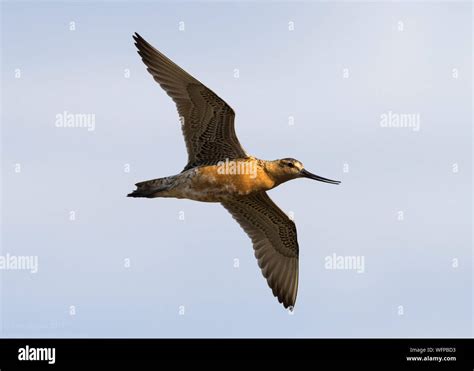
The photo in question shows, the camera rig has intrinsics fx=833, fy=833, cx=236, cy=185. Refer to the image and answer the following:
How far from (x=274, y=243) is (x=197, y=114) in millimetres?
2894

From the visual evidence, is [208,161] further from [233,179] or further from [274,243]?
[274,243]

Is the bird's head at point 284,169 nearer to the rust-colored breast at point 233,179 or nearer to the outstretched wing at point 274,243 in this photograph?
the rust-colored breast at point 233,179

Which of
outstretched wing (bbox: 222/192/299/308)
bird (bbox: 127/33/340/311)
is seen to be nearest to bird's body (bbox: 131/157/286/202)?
bird (bbox: 127/33/340/311)

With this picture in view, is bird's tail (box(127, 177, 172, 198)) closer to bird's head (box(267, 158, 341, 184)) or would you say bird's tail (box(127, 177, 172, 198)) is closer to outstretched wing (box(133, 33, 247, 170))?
outstretched wing (box(133, 33, 247, 170))

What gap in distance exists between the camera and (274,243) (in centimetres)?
1490

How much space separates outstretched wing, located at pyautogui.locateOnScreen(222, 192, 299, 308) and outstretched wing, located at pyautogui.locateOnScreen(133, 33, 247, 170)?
130 cm

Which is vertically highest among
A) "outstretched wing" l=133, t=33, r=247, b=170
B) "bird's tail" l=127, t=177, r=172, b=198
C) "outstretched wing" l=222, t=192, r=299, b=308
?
"outstretched wing" l=133, t=33, r=247, b=170

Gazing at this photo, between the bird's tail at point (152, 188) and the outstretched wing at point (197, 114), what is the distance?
2.00 feet

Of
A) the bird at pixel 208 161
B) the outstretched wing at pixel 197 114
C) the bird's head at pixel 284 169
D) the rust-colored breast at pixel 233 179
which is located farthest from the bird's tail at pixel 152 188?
the bird's head at pixel 284 169

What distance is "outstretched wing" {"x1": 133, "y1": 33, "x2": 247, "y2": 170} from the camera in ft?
44.0

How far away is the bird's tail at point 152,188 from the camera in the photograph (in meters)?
12.9

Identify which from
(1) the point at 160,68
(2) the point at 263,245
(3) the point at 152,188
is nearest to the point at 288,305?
(2) the point at 263,245

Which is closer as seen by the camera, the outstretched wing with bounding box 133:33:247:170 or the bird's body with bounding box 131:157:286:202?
the bird's body with bounding box 131:157:286:202

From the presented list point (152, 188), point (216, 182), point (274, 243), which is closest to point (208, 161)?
point (216, 182)
